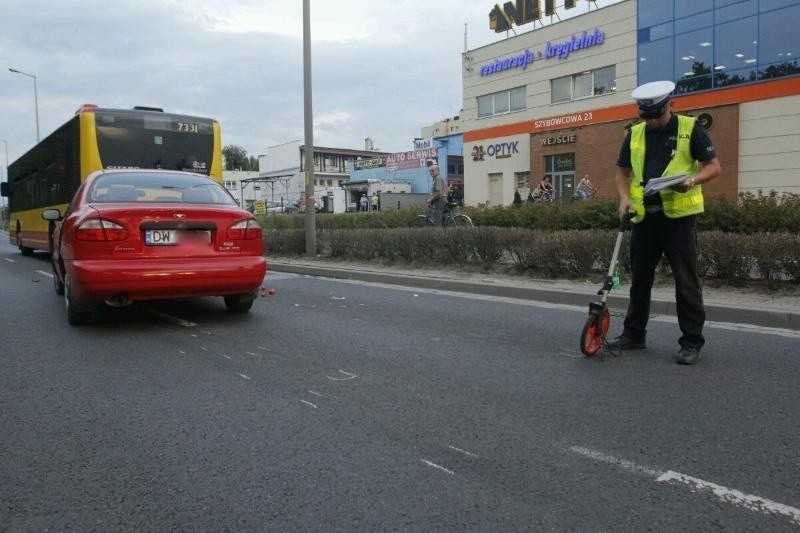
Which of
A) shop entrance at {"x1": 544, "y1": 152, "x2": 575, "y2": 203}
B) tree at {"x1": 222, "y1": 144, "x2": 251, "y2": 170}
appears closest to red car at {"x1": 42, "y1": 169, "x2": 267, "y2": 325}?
shop entrance at {"x1": 544, "y1": 152, "x2": 575, "y2": 203}

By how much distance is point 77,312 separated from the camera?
6395 mm

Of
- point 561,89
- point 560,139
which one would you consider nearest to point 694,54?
point 561,89

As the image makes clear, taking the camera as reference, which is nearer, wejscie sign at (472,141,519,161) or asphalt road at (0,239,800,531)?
asphalt road at (0,239,800,531)

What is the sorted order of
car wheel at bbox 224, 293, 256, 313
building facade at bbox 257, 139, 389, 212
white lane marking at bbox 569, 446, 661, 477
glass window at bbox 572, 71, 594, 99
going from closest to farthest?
white lane marking at bbox 569, 446, 661, 477
car wheel at bbox 224, 293, 256, 313
glass window at bbox 572, 71, 594, 99
building facade at bbox 257, 139, 389, 212

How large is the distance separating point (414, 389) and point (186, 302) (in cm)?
478

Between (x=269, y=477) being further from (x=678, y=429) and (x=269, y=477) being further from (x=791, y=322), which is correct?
(x=791, y=322)

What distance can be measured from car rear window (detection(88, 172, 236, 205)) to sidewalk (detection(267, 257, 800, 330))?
12.1 ft

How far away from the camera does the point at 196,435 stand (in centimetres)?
350

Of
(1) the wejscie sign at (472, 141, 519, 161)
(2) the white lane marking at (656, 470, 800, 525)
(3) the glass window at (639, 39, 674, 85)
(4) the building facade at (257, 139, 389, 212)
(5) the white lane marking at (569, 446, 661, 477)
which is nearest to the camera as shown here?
(2) the white lane marking at (656, 470, 800, 525)

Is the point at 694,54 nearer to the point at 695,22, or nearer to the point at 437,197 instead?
the point at 695,22

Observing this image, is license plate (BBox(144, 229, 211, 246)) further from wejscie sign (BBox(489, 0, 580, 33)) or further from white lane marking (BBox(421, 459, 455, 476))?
wejscie sign (BBox(489, 0, 580, 33))

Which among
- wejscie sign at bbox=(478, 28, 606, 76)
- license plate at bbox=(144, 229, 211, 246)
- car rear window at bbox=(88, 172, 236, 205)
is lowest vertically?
license plate at bbox=(144, 229, 211, 246)

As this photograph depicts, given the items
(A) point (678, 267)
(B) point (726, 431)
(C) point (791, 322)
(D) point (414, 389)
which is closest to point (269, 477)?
(D) point (414, 389)

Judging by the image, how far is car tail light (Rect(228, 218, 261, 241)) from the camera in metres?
6.52
